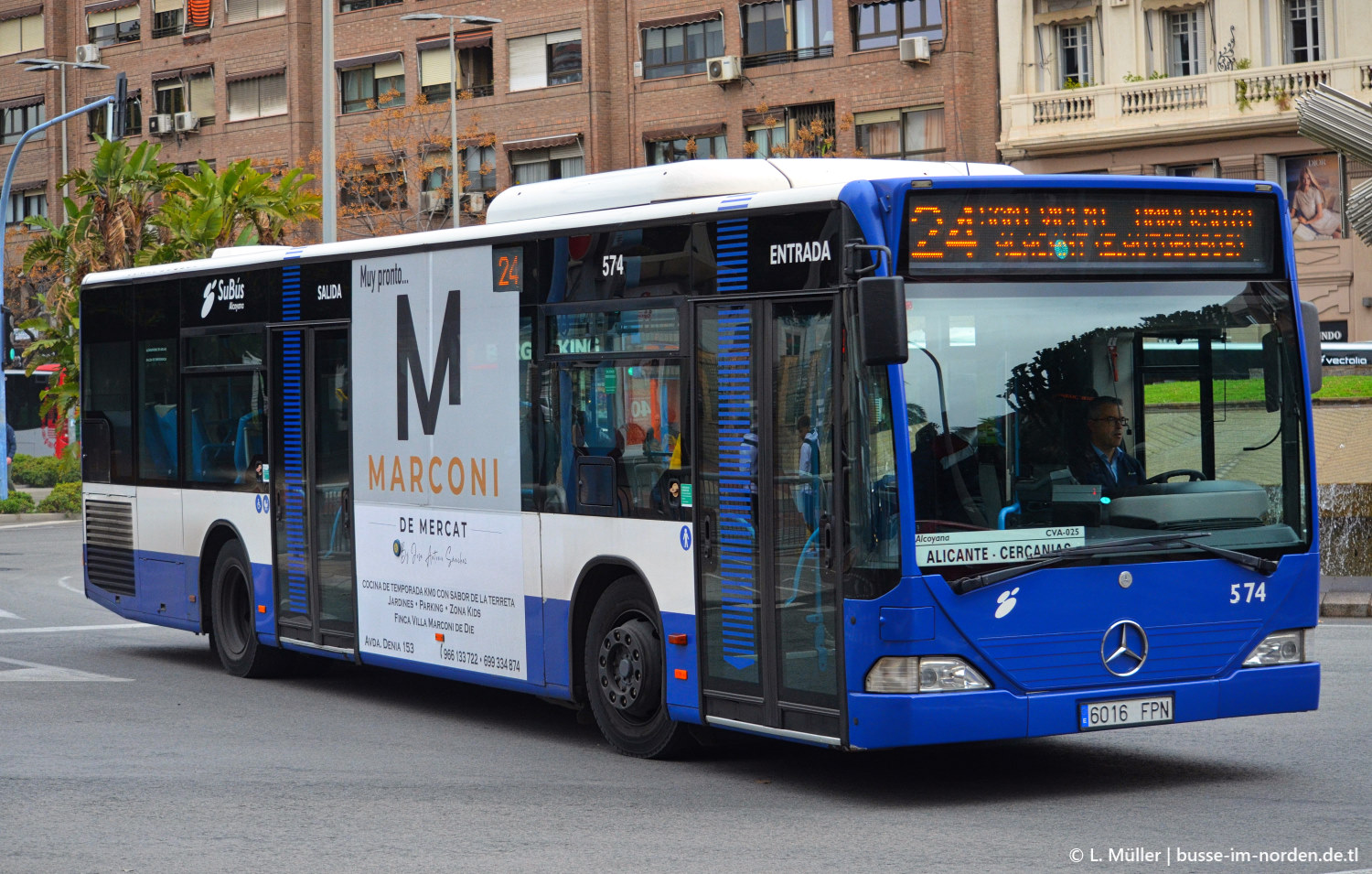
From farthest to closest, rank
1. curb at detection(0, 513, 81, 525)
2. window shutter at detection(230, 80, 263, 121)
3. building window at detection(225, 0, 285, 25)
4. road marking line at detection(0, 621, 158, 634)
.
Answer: window shutter at detection(230, 80, 263, 121) < building window at detection(225, 0, 285, 25) < curb at detection(0, 513, 81, 525) < road marking line at detection(0, 621, 158, 634)

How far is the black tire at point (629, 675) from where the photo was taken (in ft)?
31.8

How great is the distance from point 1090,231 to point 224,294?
731 centimetres

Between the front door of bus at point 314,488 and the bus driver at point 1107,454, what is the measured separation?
217 inches

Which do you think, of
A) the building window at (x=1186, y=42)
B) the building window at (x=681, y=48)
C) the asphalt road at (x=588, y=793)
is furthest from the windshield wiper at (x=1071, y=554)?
the building window at (x=681, y=48)

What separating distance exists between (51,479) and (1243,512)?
4525 centimetres

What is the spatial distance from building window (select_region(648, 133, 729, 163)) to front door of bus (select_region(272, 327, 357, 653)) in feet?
120

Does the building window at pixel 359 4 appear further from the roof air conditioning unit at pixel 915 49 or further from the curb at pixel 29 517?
the curb at pixel 29 517

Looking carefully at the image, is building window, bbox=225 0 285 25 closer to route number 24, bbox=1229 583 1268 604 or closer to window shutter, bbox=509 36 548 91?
window shutter, bbox=509 36 548 91

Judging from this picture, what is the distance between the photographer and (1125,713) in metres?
8.57

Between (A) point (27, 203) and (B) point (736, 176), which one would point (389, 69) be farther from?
(B) point (736, 176)

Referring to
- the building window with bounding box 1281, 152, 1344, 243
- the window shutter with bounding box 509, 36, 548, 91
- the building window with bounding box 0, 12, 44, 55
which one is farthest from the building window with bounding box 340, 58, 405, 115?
the building window with bounding box 1281, 152, 1344, 243

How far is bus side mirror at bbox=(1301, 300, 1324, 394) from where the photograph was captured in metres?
9.15

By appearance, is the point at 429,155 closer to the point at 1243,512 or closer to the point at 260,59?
the point at 260,59

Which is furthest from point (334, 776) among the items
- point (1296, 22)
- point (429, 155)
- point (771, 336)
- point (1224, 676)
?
point (429, 155)
